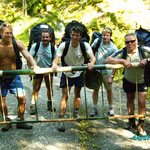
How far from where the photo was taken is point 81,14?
14.5 metres

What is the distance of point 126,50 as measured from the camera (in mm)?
3805

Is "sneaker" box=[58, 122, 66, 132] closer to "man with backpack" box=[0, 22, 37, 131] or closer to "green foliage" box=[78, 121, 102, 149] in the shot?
"green foliage" box=[78, 121, 102, 149]

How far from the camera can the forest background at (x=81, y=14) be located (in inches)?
419

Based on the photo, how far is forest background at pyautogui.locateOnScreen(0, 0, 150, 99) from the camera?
1064 centimetres

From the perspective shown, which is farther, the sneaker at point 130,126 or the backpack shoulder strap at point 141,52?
the sneaker at point 130,126

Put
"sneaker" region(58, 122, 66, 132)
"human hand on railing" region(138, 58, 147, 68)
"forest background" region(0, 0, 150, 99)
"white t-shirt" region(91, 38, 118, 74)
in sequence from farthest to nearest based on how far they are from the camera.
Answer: "forest background" region(0, 0, 150, 99), "white t-shirt" region(91, 38, 118, 74), "sneaker" region(58, 122, 66, 132), "human hand on railing" region(138, 58, 147, 68)

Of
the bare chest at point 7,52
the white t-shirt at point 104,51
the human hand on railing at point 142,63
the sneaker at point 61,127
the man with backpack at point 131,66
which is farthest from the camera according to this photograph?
the white t-shirt at point 104,51

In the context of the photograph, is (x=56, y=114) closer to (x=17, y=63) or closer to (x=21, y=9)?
(x=17, y=63)

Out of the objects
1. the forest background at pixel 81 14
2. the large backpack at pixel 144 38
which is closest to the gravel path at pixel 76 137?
the large backpack at pixel 144 38

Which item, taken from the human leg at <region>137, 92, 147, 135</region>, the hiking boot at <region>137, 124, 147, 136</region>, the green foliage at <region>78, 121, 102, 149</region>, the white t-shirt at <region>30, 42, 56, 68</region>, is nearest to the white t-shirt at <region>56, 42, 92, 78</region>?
the white t-shirt at <region>30, 42, 56, 68</region>

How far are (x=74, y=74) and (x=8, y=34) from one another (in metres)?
1.50

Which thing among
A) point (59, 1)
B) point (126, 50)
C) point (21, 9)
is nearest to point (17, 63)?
point (126, 50)

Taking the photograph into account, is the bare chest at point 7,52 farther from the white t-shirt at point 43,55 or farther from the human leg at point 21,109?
the white t-shirt at point 43,55

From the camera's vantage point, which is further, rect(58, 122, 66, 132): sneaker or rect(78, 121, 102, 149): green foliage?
rect(58, 122, 66, 132): sneaker
